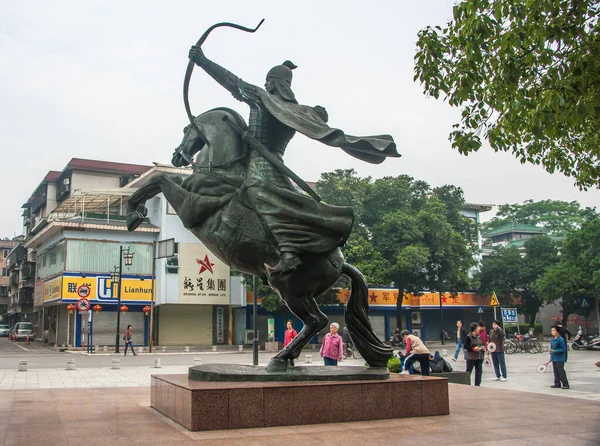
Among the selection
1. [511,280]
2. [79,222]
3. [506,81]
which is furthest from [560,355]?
[511,280]

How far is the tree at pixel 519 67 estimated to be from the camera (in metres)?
7.04

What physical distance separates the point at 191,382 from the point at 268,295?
94.9 feet

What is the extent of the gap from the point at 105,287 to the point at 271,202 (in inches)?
1185

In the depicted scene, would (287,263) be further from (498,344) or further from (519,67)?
(498,344)

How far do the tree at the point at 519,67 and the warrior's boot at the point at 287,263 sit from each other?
10.3 ft

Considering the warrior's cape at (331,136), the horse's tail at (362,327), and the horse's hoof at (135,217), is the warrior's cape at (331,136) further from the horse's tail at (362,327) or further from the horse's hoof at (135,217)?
the horse's hoof at (135,217)

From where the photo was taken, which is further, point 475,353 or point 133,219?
point 475,353

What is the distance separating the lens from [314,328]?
787cm

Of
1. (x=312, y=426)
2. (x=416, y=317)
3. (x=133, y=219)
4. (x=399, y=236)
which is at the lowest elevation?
(x=312, y=426)

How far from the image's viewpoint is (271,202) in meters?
7.50

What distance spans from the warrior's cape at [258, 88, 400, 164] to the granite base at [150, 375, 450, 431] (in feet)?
9.40

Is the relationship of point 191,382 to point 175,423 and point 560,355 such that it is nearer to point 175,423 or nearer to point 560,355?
point 175,423

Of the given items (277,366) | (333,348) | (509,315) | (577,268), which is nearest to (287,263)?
(277,366)

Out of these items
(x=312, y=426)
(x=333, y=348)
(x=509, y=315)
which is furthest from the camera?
(x=509, y=315)
